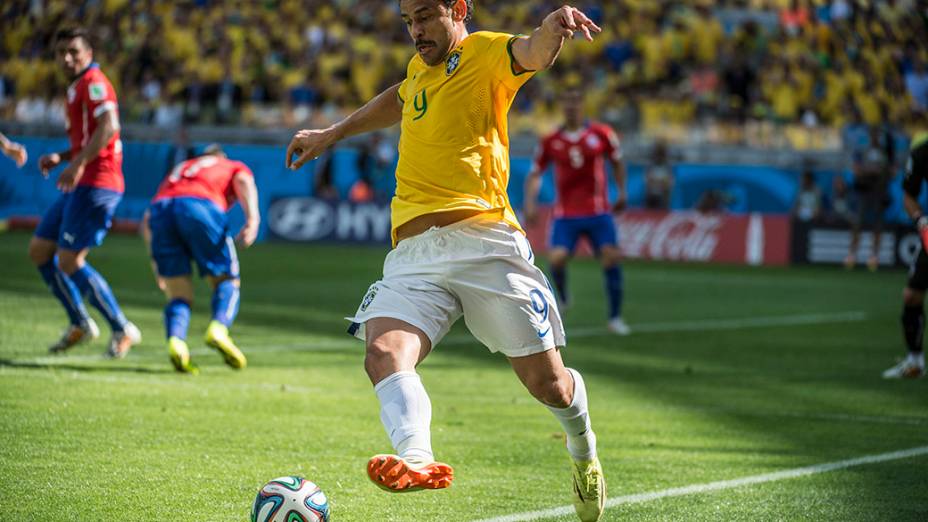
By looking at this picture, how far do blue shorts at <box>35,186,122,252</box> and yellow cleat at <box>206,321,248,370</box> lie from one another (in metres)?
1.21

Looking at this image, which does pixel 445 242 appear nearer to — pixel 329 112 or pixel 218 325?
pixel 218 325

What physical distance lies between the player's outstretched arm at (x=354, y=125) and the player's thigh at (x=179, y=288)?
4510 mm

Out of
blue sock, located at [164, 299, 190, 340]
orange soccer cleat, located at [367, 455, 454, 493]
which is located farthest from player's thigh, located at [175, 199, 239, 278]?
orange soccer cleat, located at [367, 455, 454, 493]

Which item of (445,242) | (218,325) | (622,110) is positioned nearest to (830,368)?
(218,325)

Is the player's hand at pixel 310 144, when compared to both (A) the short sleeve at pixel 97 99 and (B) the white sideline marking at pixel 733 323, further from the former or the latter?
(B) the white sideline marking at pixel 733 323

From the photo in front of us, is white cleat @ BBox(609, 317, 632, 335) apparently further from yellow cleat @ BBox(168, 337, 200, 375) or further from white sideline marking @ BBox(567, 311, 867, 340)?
yellow cleat @ BBox(168, 337, 200, 375)

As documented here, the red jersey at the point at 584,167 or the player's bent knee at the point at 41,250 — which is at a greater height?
the red jersey at the point at 584,167

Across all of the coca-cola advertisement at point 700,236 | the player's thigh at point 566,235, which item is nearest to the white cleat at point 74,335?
the player's thigh at point 566,235

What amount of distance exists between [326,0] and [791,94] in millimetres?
12044

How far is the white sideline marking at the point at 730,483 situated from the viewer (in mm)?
5453

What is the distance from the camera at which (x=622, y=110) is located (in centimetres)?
2803

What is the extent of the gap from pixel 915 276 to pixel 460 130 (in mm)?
6267

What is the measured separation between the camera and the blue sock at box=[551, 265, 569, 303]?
1473cm

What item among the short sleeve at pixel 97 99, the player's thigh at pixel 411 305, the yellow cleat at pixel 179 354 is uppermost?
the short sleeve at pixel 97 99
